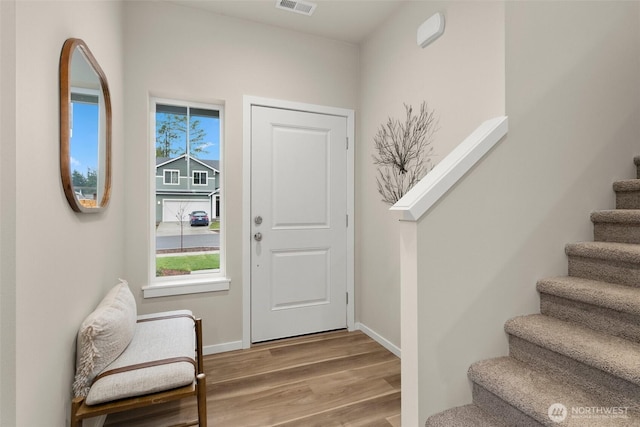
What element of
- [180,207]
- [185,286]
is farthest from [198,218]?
[185,286]

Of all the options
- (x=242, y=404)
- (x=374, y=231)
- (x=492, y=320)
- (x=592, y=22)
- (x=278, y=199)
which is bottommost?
(x=242, y=404)

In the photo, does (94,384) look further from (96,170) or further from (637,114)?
(637,114)

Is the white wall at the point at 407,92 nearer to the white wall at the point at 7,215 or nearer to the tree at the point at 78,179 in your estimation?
the white wall at the point at 7,215

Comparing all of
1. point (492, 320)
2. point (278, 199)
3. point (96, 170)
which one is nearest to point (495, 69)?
point (492, 320)

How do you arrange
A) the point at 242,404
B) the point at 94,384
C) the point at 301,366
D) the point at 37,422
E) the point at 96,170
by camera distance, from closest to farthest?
the point at 37,422, the point at 94,384, the point at 96,170, the point at 242,404, the point at 301,366

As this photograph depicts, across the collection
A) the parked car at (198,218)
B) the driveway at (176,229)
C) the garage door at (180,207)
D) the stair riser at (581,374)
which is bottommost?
the stair riser at (581,374)

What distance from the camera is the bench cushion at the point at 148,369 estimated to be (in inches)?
49.9

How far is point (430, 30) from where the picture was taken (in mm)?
2133

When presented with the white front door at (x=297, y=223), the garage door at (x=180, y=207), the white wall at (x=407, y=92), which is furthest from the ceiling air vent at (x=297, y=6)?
the garage door at (x=180, y=207)

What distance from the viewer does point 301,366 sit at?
2.30 meters

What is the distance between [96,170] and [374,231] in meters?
2.08

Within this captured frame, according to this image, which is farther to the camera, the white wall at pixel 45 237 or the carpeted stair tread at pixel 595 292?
the carpeted stair tread at pixel 595 292

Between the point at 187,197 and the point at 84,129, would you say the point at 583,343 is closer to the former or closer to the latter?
the point at 84,129

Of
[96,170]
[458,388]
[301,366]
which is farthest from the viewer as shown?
[301,366]
